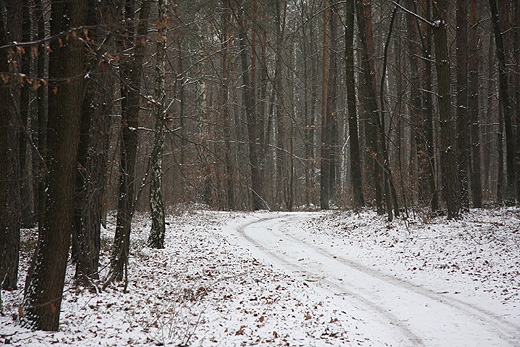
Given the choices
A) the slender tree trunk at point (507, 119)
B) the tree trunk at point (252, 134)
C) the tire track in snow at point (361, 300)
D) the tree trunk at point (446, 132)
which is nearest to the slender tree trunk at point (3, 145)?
the tire track in snow at point (361, 300)

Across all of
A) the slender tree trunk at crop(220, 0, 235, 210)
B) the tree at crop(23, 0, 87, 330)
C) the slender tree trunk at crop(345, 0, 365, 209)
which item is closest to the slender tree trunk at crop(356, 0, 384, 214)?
the slender tree trunk at crop(345, 0, 365, 209)

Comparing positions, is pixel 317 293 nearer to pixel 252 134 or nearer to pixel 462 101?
pixel 462 101

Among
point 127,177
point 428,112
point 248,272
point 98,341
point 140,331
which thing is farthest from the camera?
point 428,112

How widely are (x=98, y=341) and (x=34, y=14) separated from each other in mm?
6867

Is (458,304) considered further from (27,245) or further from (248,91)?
(248,91)

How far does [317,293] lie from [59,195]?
17.9ft

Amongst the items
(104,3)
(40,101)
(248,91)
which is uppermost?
(248,91)

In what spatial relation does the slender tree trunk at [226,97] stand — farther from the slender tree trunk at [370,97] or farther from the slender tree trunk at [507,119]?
the slender tree trunk at [507,119]

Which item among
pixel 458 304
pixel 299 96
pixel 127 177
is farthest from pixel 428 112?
pixel 299 96

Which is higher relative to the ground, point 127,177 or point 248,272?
point 127,177

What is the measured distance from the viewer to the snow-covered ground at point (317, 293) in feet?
21.6

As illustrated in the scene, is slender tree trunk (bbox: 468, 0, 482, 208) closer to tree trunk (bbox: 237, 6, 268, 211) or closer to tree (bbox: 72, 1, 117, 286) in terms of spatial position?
tree trunk (bbox: 237, 6, 268, 211)

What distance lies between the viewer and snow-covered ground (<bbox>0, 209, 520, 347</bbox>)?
6570 millimetres

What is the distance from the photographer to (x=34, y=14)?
29.9 feet
